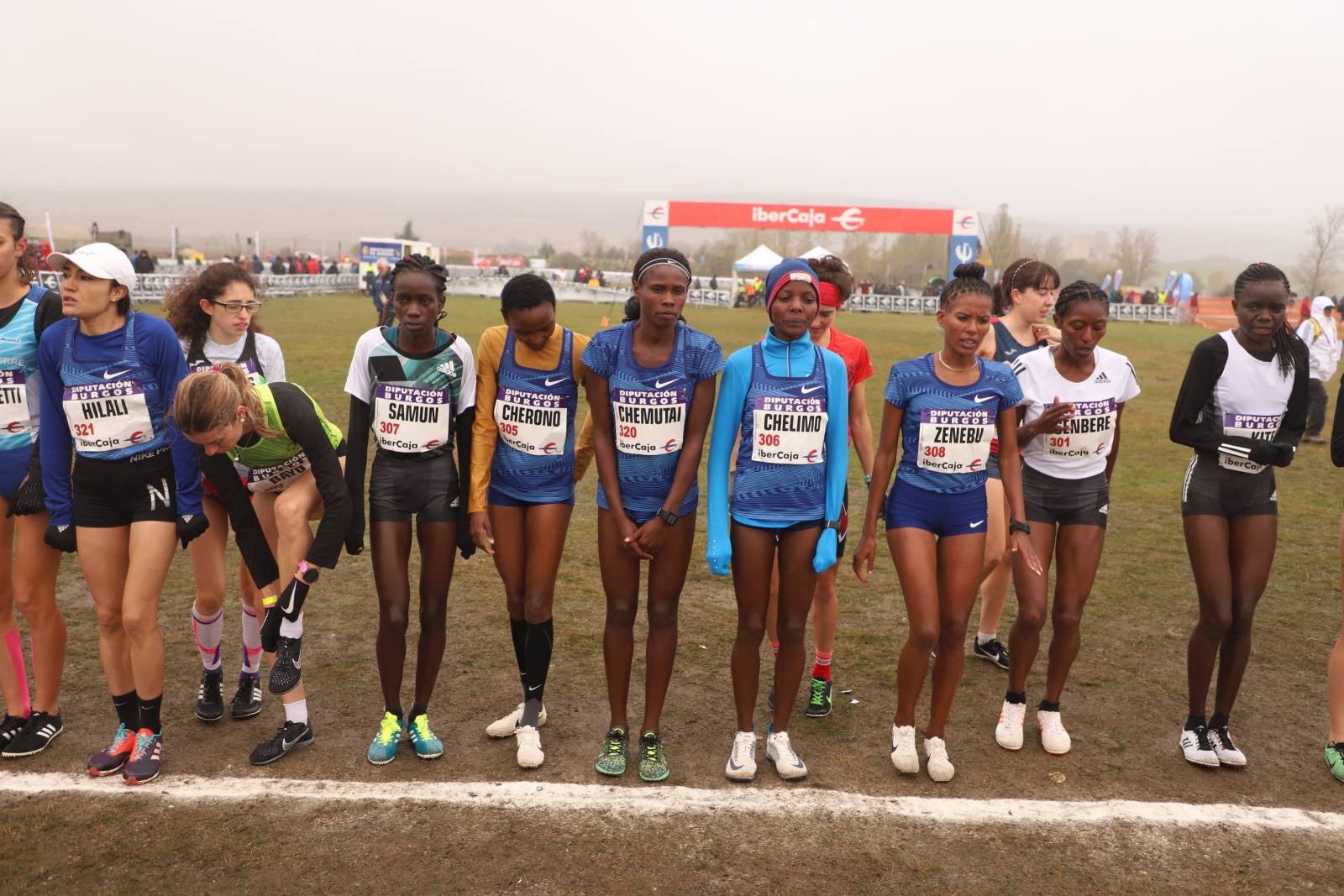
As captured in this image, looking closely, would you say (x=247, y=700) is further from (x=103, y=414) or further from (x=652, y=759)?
(x=652, y=759)

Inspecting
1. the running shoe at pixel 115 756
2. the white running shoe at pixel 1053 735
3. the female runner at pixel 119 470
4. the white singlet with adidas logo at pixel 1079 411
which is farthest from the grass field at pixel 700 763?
the white singlet with adidas logo at pixel 1079 411

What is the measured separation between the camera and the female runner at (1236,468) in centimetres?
475

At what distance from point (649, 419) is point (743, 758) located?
5.34 ft

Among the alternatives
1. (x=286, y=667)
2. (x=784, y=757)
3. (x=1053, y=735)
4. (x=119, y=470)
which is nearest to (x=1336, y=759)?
(x=1053, y=735)

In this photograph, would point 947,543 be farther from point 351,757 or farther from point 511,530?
point 351,757

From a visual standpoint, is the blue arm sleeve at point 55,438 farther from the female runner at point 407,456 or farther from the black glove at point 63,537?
the female runner at point 407,456

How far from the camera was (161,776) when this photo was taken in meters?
4.34

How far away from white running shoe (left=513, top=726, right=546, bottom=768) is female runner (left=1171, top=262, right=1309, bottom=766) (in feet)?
10.4

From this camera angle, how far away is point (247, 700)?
4.98 meters

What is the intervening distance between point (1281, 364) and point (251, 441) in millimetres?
5036

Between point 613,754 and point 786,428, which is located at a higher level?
point 786,428

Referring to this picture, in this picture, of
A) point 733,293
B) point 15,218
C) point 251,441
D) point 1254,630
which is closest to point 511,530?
point 251,441

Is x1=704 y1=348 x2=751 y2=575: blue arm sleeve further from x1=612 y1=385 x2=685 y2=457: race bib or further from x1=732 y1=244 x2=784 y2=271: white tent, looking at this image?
x1=732 y1=244 x2=784 y2=271: white tent

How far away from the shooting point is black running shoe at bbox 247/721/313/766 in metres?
4.46
